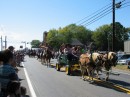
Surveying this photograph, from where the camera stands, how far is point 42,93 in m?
14.6

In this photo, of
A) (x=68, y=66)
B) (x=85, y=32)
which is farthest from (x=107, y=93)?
(x=85, y=32)

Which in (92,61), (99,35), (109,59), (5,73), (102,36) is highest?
(99,35)

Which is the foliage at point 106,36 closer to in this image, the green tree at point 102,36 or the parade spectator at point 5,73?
the green tree at point 102,36

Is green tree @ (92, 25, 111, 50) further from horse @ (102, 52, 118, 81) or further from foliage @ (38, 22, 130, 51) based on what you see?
horse @ (102, 52, 118, 81)

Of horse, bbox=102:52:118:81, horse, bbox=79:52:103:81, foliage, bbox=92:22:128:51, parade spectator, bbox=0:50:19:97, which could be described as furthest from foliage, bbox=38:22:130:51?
parade spectator, bbox=0:50:19:97

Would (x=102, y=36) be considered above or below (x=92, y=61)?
above

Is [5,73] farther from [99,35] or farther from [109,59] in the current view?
[99,35]

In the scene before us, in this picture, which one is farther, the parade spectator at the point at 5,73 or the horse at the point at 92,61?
the horse at the point at 92,61

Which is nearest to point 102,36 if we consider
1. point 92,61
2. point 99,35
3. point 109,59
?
point 99,35

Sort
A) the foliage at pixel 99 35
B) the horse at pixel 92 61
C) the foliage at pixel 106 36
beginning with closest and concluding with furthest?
the horse at pixel 92 61, the foliage at pixel 99 35, the foliage at pixel 106 36

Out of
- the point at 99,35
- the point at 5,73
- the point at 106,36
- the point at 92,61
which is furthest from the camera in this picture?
the point at 106,36

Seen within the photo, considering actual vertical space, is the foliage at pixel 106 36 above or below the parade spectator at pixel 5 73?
above

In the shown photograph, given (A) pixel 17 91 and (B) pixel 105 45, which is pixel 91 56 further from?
(B) pixel 105 45

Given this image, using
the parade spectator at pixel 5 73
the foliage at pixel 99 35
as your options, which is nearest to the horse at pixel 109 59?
the parade spectator at pixel 5 73
